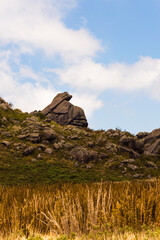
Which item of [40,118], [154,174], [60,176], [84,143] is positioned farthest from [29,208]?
[40,118]

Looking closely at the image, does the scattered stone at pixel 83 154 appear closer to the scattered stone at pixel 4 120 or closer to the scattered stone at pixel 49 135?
the scattered stone at pixel 49 135

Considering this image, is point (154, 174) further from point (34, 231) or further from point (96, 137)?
point (34, 231)

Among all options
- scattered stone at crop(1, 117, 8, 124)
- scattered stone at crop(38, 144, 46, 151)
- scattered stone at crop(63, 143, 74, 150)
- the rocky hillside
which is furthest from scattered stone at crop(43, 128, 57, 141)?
scattered stone at crop(1, 117, 8, 124)

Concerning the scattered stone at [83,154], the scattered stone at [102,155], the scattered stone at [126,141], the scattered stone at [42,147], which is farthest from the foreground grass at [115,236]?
the scattered stone at [126,141]

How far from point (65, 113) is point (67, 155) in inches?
900

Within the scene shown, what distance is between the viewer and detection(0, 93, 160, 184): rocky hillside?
27925mm

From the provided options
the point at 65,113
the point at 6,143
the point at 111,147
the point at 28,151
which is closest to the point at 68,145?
the point at 28,151

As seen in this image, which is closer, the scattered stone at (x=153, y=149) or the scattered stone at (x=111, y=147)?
the scattered stone at (x=111, y=147)

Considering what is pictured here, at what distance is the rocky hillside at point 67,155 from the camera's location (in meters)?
27.9

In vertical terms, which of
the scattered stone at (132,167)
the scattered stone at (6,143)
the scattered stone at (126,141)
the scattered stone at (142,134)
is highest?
the scattered stone at (142,134)

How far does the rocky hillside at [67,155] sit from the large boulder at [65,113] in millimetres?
9048

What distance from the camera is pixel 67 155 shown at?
34.9 meters

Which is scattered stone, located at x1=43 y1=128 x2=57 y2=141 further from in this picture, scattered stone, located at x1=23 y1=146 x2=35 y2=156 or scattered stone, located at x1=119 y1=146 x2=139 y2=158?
scattered stone, located at x1=119 y1=146 x2=139 y2=158

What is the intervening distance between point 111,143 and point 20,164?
16.1m
